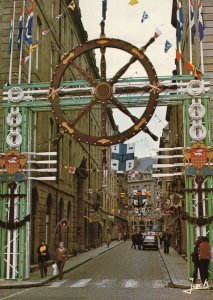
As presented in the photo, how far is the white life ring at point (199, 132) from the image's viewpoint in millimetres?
19703

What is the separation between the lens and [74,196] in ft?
125

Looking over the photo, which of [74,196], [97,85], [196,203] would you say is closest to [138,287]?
[196,203]

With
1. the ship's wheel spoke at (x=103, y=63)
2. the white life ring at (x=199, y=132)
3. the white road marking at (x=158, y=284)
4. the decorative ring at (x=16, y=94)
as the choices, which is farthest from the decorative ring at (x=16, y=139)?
the white road marking at (x=158, y=284)

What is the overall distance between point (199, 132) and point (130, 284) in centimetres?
667

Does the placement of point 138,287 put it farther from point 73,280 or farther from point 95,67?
point 95,67

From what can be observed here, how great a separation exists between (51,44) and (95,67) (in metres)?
22.2

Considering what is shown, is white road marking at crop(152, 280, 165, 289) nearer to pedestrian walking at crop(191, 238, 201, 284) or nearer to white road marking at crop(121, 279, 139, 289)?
white road marking at crop(121, 279, 139, 289)

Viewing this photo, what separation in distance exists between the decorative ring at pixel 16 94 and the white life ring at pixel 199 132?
734 cm

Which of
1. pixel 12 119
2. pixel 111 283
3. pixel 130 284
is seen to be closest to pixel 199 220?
pixel 130 284

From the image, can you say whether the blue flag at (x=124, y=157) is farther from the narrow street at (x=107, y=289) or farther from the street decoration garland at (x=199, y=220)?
the narrow street at (x=107, y=289)

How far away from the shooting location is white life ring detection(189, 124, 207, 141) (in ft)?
64.6

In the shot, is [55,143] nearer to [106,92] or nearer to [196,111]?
[106,92]

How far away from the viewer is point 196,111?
19.9 m

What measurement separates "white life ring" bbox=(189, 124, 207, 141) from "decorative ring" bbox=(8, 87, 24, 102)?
24.1 ft
